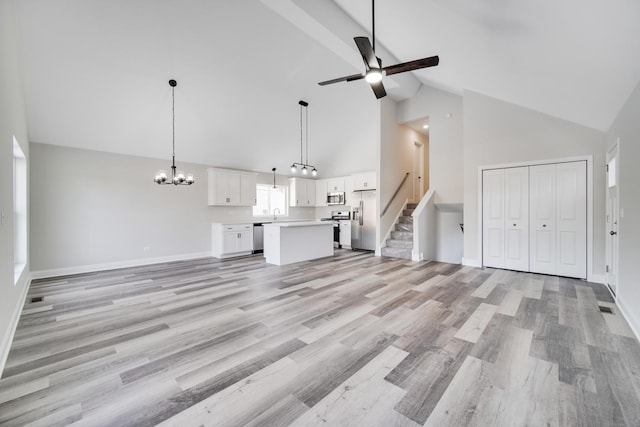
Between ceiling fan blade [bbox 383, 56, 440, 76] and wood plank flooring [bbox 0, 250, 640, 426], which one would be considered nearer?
wood plank flooring [bbox 0, 250, 640, 426]

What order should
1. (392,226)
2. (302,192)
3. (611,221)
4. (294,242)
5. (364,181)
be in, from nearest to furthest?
1. (611,221)
2. (294,242)
3. (392,226)
4. (364,181)
5. (302,192)

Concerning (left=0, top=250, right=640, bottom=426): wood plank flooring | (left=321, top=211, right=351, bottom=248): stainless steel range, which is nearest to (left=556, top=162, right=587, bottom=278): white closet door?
(left=0, top=250, right=640, bottom=426): wood plank flooring

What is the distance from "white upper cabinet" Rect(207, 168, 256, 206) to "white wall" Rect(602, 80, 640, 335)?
7.43m

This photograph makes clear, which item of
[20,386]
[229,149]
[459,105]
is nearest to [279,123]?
[229,149]

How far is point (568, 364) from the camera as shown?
6.85 feet

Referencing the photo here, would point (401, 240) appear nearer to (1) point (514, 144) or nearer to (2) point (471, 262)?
(2) point (471, 262)

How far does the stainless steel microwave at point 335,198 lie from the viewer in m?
8.97

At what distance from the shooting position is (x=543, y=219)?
4824mm

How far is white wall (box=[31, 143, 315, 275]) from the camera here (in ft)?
16.6

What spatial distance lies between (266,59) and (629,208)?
Result: 5491mm

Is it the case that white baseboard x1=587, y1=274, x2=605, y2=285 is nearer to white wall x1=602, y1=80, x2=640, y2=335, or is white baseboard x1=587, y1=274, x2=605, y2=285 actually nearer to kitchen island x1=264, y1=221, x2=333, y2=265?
white wall x1=602, y1=80, x2=640, y2=335

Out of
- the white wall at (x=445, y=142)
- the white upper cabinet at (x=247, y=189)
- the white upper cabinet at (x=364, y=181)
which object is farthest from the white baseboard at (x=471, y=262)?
the white upper cabinet at (x=247, y=189)

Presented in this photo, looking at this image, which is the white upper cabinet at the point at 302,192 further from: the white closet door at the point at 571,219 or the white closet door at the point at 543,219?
the white closet door at the point at 571,219

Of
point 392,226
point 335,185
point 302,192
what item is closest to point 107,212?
point 302,192
